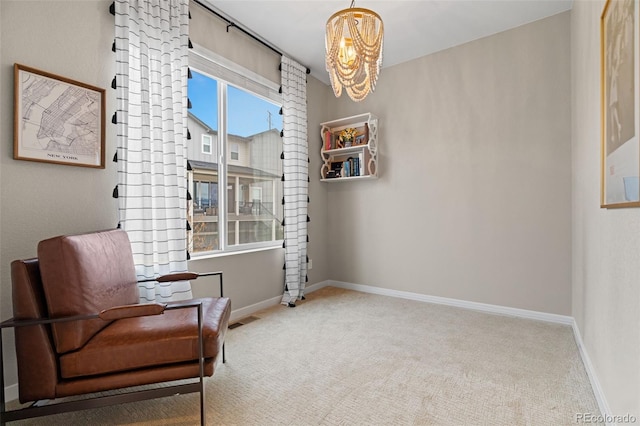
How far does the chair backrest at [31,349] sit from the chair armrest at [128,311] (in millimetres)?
303

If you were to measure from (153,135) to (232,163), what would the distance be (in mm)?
924

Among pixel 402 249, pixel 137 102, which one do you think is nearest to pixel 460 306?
pixel 402 249

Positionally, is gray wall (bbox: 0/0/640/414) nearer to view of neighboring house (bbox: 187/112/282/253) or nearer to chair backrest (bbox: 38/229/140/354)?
view of neighboring house (bbox: 187/112/282/253)

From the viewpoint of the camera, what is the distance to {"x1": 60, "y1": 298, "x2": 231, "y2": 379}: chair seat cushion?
4.62 ft

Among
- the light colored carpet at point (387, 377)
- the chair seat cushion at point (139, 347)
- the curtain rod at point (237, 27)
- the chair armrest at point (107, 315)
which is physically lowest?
the light colored carpet at point (387, 377)

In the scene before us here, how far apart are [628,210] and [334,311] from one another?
250 centimetres

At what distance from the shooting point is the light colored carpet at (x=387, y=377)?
1595 millimetres

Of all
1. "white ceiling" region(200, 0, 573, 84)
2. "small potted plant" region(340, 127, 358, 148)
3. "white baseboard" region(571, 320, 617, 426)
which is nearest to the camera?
"white baseboard" region(571, 320, 617, 426)

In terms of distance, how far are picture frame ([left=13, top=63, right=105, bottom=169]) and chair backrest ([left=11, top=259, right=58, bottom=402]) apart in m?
0.80

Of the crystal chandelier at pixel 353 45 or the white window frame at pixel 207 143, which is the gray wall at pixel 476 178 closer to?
the crystal chandelier at pixel 353 45

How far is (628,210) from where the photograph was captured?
4.28 ft

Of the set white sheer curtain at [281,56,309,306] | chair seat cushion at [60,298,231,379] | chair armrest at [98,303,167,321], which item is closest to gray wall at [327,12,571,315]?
white sheer curtain at [281,56,309,306]

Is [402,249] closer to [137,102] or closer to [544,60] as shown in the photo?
[544,60]

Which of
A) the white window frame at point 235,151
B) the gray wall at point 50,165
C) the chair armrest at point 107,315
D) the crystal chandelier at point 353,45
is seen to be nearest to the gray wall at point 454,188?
the gray wall at point 50,165
